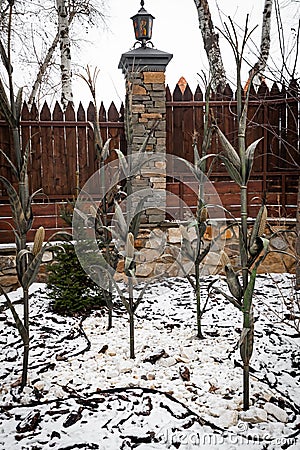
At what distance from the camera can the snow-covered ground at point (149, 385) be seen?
179 cm

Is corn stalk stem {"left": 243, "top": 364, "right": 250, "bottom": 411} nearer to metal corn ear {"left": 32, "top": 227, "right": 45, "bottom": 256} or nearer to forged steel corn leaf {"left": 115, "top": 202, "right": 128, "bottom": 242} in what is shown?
forged steel corn leaf {"left": 115, "top": 202, "right": 128, "bottom": 242}

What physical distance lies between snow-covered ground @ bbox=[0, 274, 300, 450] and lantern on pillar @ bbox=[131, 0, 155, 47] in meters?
3.02

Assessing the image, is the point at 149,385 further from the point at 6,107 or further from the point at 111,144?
the point at 111,144

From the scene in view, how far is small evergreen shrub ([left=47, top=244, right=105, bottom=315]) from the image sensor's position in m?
3.35

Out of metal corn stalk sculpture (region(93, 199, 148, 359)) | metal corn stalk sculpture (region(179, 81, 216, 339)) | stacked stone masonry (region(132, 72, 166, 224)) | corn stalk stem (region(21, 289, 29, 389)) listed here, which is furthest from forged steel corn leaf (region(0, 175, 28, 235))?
stacked stone masonry (region(132, 72, 166, 224))

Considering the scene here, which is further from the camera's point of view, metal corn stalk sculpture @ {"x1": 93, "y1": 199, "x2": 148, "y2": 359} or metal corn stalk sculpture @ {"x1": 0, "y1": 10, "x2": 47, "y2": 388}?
metal corn stalk sculpture @ {"x1": 93, "y1": 199, "x2": 148, "y2": 359}

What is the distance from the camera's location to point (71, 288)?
11.0 ft

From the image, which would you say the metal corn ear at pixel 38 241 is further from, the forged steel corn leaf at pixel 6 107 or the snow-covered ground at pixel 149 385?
the snow-covered ground at pixel 149 385

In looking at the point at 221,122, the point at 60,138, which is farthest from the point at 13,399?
the point at 221,122

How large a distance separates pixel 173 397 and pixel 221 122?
3.61 meters

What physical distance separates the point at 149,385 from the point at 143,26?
3789mm

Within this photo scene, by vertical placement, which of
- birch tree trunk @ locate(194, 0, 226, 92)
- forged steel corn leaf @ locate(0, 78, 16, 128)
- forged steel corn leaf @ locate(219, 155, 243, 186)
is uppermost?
birch tree trunk @ locate(194, 0, 226, 92)

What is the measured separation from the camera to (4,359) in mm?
2564

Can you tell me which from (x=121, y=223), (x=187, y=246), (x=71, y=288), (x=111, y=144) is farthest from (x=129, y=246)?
(x=111, y=144)
